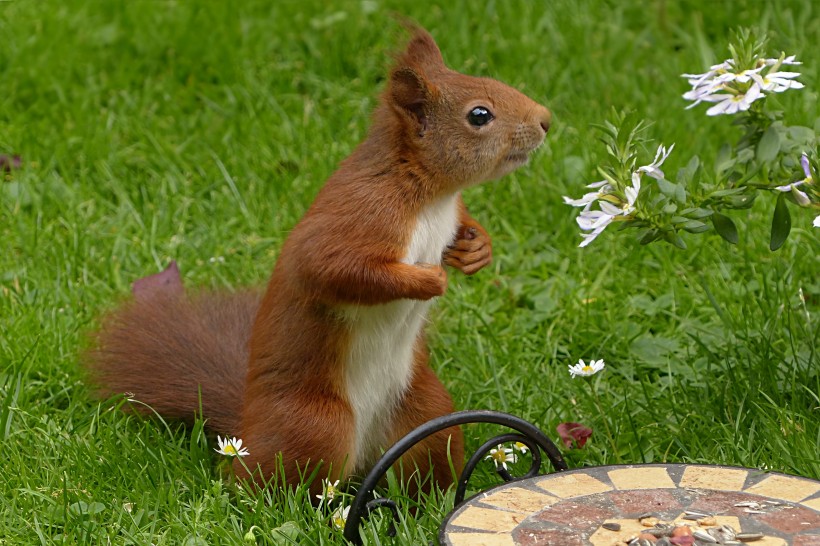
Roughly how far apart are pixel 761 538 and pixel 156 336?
151 centimetres

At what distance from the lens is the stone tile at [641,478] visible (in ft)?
6.13

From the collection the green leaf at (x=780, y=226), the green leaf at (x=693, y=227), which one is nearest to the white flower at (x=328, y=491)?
the green leaf at (x=693, y=227)

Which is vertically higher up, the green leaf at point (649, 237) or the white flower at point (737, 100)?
the white flower at point (737, 100)

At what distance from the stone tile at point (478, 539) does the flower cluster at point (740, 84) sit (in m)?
0.88

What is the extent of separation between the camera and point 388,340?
229 centimetres

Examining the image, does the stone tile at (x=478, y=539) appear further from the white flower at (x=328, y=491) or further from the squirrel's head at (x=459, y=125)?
the squirrel's head at (x=459, y=125)

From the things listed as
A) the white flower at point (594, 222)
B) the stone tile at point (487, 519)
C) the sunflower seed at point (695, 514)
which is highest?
the white flower at point (594, 222)

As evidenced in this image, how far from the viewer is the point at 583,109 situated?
158 inches

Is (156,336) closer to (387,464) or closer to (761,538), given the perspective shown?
(387,464)

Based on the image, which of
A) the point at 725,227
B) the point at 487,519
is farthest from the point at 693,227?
the point at 487,519

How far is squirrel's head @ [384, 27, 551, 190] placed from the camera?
2.24 meters

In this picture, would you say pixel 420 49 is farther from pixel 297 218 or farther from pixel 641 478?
pixel 297 218

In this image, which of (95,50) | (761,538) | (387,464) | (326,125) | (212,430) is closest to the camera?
(761,538)

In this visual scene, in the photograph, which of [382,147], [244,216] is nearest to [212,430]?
[382,147]
